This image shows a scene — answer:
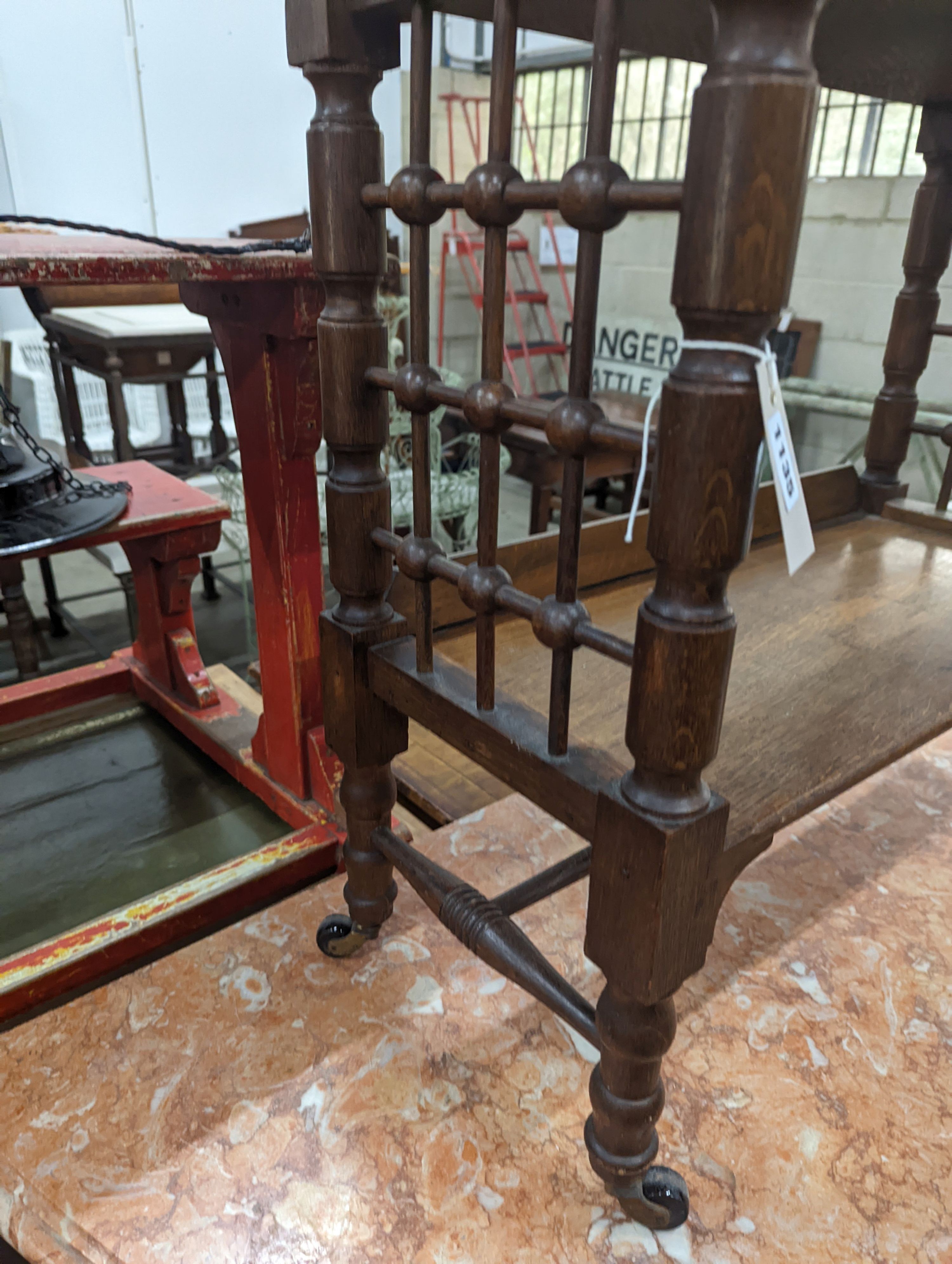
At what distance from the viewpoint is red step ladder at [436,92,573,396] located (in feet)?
14.9

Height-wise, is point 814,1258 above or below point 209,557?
above

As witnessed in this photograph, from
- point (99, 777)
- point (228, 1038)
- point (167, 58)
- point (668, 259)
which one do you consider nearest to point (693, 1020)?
point (228, 1038)

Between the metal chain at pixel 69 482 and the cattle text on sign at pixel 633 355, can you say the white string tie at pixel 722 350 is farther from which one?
the cattle text on sign at pixel 633 355

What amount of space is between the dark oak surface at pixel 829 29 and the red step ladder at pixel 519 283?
3.20m

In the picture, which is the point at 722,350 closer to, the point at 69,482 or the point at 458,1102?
the point at 458,1102

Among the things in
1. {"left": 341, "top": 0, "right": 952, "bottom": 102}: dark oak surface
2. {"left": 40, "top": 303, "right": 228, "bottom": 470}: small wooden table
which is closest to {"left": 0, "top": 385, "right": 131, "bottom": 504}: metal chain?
{"left": 341, "top": 0, "right": 952, "bottom": 102}: dark oak surface

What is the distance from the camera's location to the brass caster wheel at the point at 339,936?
1.13 m

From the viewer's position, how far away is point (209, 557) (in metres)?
3.40

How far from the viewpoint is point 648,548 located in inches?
24.9

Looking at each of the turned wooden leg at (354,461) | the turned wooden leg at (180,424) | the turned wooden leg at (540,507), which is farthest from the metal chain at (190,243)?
the turned wooden leg at (540,507)

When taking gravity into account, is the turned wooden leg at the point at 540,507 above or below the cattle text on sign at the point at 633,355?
below

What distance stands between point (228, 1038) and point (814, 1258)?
2.10ft

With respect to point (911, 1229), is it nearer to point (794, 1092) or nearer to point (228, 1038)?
point (794, 1092)

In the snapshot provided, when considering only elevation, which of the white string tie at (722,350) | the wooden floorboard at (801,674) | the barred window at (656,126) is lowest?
the wooden floorboard at (801,674)
